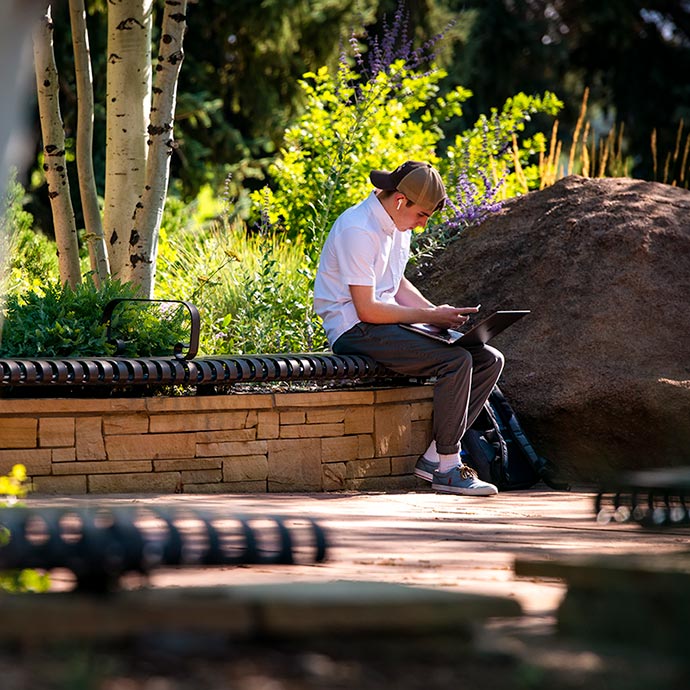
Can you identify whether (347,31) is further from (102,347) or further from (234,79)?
(102,347)

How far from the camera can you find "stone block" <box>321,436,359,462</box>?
513cm

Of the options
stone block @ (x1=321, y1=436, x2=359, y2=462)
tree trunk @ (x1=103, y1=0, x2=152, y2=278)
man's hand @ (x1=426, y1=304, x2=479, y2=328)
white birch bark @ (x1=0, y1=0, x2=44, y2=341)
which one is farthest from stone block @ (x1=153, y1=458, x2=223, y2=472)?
white birch bark @ (x1=0, y1=0, x2=44, y2=341)

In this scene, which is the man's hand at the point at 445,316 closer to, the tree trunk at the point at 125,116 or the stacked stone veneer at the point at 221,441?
the stacked stone veneer at the point at 221,441

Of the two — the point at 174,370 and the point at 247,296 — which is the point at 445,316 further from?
the point at 247,296

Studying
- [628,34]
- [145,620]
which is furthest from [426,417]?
[628,34]

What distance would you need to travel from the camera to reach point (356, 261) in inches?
207

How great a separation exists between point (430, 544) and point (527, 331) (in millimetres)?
3002

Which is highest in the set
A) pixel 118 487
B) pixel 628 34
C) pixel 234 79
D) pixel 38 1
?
pixel 628 34

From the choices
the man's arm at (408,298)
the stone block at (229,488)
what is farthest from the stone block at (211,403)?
the man's arm at (408,298)

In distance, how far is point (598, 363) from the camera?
19.1 ft

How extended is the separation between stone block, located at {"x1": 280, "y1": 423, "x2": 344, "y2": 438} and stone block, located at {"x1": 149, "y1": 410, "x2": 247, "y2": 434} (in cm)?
21

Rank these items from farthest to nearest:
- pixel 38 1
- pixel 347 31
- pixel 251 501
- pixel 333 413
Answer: pixel 347 31, pixel 333 413, pixel 251 501, pixel 38 1

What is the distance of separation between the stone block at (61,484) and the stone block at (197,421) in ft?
1.19

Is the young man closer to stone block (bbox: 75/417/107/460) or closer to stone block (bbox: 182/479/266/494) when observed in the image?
stone block (bbox: 182/479/266/494)
